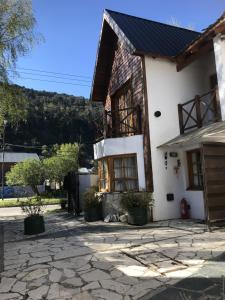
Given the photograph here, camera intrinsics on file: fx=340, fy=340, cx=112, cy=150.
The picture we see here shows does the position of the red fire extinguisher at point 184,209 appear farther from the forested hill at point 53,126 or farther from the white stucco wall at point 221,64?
the forested hill at point 53,126

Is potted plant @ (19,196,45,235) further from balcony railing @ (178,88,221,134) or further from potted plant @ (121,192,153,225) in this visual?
balcony railing @ (178,88,221,134)

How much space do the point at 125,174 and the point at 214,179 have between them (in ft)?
11.8

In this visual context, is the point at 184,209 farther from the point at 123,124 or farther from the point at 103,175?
the point at 123,124

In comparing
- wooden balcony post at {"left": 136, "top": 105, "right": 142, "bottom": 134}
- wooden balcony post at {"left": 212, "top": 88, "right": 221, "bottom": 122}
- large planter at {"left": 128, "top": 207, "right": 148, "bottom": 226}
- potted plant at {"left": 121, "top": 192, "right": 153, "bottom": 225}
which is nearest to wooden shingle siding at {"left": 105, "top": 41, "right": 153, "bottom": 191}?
wooden balcony post at {"left": 136, "top": 105, "right": 142, "bottom": 134}

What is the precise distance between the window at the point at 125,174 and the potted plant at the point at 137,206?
3.35ft

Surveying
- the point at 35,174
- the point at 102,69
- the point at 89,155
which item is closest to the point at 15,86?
the point at 102,69

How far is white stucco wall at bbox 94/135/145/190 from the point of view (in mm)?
11617

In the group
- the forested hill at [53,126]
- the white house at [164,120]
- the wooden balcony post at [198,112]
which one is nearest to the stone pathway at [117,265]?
the white house at [164,120]

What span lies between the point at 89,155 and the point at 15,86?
4990 cm

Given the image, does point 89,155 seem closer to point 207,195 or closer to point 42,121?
point 42,121

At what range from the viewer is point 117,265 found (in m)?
6.16

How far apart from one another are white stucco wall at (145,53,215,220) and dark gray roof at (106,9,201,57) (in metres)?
0.48

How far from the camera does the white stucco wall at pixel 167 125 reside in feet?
37.2

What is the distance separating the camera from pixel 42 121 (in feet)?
217
